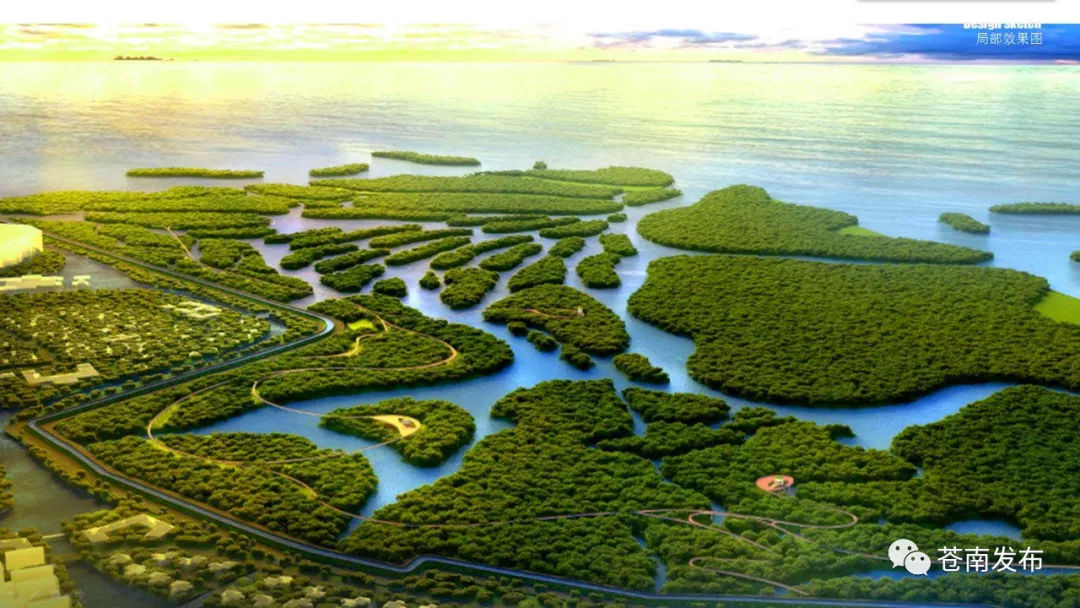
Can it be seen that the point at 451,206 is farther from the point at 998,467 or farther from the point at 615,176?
the point at 998,467

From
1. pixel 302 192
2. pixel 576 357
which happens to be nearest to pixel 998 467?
pixel 576 357

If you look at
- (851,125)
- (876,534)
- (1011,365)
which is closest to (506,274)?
(1011,365)

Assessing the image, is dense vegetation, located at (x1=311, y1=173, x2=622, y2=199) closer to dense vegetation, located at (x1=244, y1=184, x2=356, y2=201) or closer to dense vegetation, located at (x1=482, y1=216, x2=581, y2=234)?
dense vegetation, located at (x1=244, y1=184, x2=356, y2=201)

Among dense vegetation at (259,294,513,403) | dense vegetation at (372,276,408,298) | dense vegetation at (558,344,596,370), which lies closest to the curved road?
dense vegetation at (259,294,513,403)

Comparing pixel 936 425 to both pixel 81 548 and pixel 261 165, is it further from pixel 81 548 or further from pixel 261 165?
pixel 261 165

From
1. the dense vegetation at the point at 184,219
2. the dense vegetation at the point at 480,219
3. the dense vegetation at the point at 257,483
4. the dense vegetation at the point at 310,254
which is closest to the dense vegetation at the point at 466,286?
the dense vegetation at the point at 310,254

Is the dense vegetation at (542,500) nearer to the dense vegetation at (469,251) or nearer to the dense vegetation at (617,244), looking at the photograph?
the dense vegetation at (469,251)
